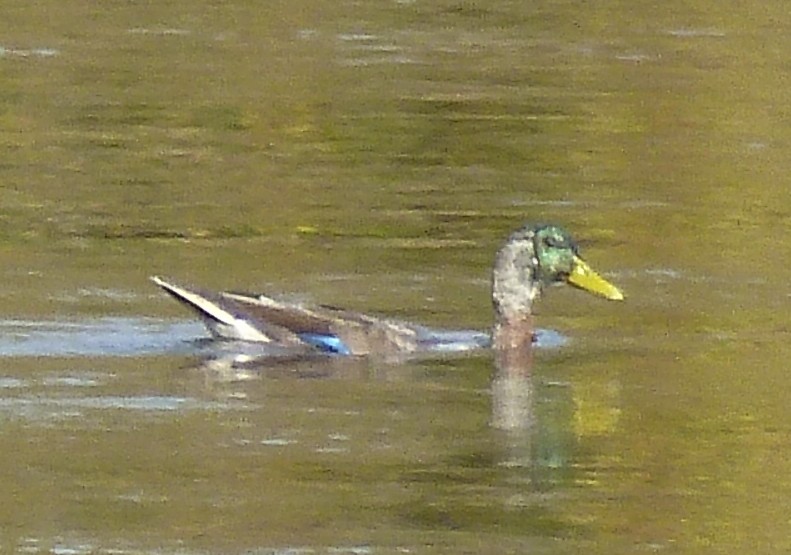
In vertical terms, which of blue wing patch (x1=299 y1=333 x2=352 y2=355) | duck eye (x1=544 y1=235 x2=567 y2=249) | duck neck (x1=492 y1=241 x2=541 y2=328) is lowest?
blue wing patch (x1=299 y1=333 x2=352 y2=355)

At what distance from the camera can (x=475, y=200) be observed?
18047mm

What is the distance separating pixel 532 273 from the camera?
14578 mm

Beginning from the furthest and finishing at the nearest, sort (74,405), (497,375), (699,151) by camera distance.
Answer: (699,151) → (497,375) → (74,405)

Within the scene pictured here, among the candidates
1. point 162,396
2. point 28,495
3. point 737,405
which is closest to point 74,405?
point 162,396

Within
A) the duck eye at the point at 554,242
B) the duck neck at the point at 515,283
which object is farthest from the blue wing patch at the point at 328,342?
the duck eye at the point at 554,242

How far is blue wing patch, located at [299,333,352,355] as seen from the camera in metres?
13.9

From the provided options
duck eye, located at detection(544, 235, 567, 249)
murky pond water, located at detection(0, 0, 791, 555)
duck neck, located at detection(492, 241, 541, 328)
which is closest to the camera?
murky pond water, located at detection(0, 0, 791, 555)

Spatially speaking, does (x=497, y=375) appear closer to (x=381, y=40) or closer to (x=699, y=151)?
(x=699, y=151)

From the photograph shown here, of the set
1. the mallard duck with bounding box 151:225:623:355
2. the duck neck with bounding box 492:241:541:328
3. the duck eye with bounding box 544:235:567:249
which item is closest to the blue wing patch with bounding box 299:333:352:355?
the mallard duck with bounding box 151:225:623:355

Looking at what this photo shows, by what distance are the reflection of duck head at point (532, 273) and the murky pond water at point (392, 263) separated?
0.85 ft

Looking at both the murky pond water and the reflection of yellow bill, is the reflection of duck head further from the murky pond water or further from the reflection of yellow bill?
the murky pond water

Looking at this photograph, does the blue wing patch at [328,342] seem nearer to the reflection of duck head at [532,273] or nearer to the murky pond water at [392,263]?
the murky pond water at [392,263]

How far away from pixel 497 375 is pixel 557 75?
9874mm

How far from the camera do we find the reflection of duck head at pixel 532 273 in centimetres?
1438
